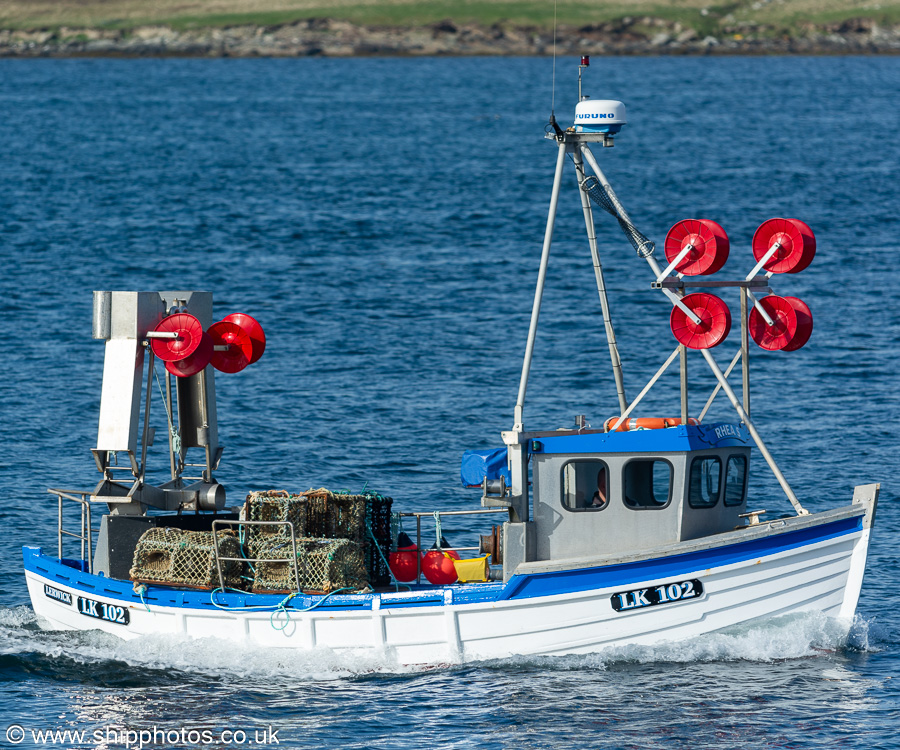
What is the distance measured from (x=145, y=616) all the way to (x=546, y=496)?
639cm

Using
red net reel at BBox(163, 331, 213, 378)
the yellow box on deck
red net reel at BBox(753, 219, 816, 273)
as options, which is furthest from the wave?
red net reel at BBox(753, 219, 816, 273)

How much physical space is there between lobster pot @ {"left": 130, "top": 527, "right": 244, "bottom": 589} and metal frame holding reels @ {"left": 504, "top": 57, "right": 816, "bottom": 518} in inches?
175

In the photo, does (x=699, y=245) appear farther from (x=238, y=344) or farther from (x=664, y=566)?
(x=238, y=344)

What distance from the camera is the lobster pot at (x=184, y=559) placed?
21.5 meters

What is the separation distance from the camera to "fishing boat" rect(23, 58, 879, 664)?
1992cm

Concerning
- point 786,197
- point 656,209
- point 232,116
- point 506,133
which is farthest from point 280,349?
point 232,116

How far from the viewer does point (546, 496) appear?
20859mm

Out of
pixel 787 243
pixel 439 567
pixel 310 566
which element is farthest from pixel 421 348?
pixel 787 243

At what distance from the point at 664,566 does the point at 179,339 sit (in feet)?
26.8

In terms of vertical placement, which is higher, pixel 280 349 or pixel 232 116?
pixel 232 116

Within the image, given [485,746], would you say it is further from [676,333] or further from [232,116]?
[232,116]

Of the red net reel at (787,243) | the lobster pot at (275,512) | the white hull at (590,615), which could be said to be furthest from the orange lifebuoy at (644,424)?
the lobster pot at (275,512)

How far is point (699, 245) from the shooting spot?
66.5 ft

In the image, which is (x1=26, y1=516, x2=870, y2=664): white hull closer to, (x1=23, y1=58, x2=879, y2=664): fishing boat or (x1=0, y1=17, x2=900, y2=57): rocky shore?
(x1=23, y1=58, x2=879, y2=664): fishing boat
